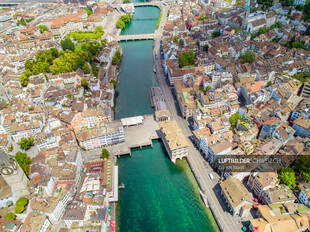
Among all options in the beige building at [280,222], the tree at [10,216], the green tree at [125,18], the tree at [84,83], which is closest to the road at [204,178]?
the beige building at [280,222]

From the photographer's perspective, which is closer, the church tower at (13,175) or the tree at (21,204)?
the church tower at (13,175)

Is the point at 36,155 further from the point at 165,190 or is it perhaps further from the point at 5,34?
the point at 5,34

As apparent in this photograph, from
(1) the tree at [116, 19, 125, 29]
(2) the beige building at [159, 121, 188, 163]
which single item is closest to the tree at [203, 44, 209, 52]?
(2) the beige building at [159, 121, 188, 163]

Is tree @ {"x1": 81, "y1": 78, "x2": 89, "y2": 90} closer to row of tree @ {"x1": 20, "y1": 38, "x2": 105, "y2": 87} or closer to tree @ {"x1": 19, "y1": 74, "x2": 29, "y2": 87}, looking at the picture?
row of tree @ {"x1": 20, "y1": 38, "x2": 105, "y2": 87}

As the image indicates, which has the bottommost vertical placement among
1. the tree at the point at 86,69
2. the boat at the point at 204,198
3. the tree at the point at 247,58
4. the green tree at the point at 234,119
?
the boat at the point at 204,198

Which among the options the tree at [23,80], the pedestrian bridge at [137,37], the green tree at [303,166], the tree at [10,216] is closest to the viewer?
the tree at [10,216]

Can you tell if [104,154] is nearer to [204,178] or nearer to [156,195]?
[156,195]

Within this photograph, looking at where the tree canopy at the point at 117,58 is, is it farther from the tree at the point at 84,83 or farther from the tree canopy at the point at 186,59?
the tree canopy at the point at 186,59
